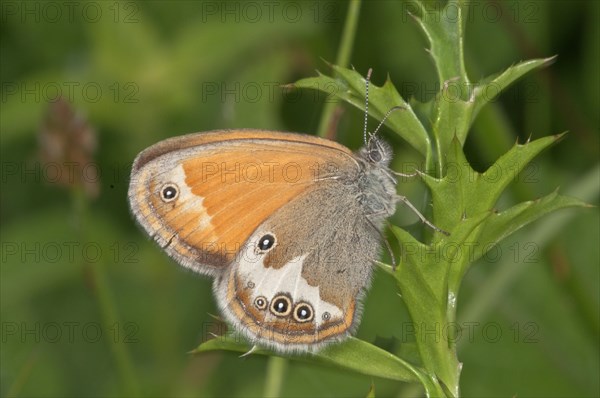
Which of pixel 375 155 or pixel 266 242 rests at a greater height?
pixel 375 155

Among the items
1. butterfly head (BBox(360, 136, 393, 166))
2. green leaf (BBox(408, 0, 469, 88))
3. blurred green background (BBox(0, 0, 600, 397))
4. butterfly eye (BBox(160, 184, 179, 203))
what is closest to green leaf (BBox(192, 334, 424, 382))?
butterfly eye (BBox(160, 184, 179, 203))

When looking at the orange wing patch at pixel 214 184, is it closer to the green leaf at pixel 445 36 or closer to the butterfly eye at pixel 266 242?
the butterfly eye at pixel 266 242

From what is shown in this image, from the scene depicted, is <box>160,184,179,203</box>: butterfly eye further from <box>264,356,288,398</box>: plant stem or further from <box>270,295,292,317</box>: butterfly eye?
<box>264,356,288,398</box>: plant stem

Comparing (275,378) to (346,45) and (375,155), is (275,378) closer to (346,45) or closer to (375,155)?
(375,155)

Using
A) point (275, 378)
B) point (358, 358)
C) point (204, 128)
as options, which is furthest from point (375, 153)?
point (204, 128)

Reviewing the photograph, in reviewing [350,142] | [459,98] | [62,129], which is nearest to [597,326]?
[350,142]

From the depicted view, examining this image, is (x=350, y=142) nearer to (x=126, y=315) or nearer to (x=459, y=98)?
(x=126, y=315)

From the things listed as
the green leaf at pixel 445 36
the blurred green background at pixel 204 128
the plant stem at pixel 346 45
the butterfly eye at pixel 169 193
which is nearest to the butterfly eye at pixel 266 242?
the butterfly eye at pixel 169 193
